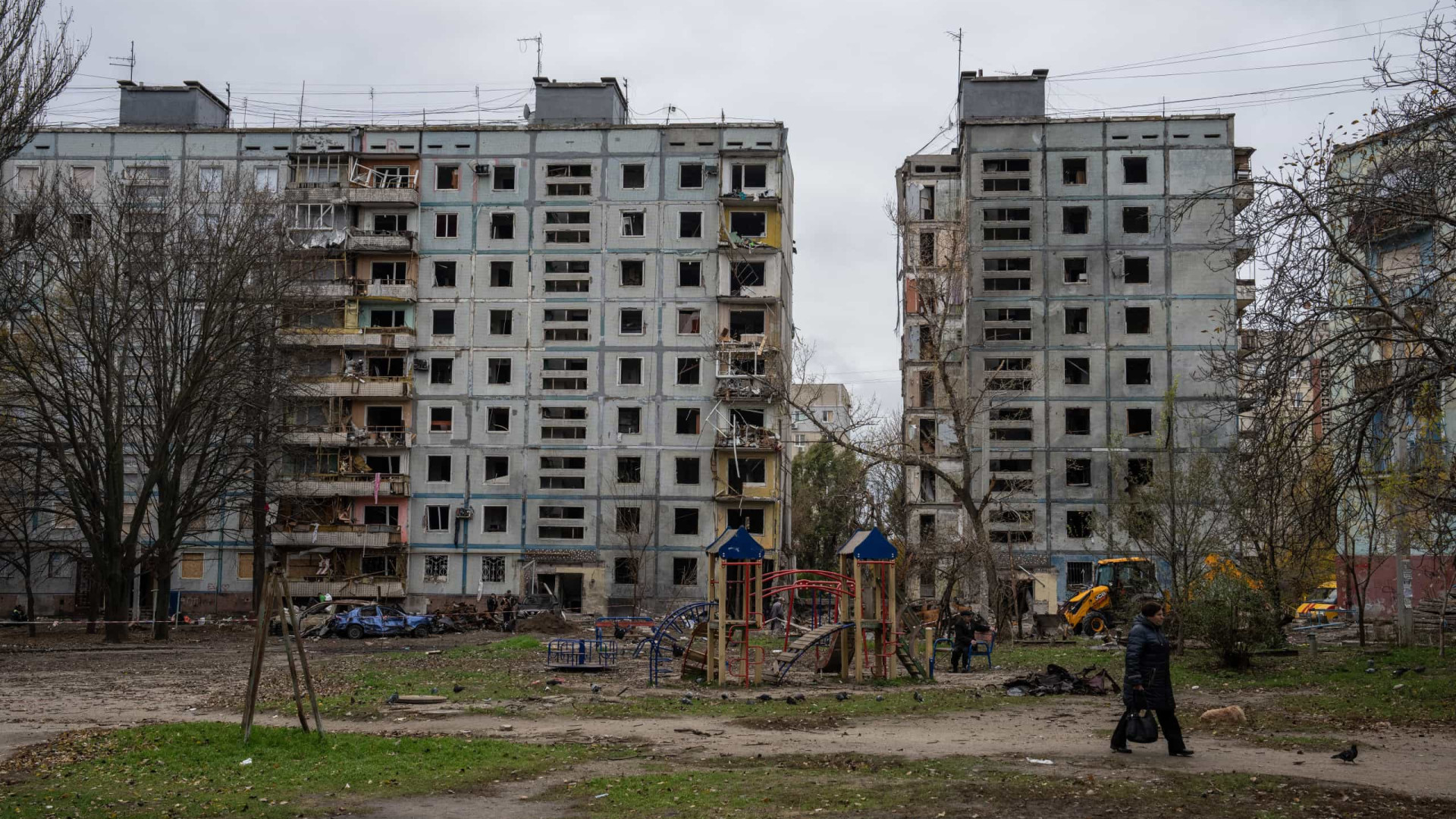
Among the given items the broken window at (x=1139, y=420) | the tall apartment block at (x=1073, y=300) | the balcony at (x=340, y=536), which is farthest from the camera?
the broken window at (x=1139, y=420)

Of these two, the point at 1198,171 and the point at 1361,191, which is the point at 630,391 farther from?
the point at 1361,191

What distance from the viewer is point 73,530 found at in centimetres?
6125

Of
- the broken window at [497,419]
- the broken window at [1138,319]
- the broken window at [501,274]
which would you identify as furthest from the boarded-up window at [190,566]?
the broken window at [1138,319]

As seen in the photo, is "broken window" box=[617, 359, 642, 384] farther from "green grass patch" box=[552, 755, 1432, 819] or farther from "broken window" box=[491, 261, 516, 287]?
"green grass patch" box=[552, 755, 1432, 819]

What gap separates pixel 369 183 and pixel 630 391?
1703 cm

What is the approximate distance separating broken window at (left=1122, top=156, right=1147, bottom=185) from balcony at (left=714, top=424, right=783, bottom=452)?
21.5 m

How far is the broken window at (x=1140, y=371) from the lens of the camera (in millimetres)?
62125

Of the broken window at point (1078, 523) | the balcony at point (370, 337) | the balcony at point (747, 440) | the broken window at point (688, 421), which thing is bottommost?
the broken window at point (1078, 523)

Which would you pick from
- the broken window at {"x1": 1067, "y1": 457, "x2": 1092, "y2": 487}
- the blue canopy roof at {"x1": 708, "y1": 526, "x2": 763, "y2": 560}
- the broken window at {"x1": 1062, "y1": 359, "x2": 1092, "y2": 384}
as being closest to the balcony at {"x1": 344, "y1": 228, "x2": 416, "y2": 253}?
the broken window at {"x1": 1062, "y1": 359, "x2": 1092, "y2": 384}

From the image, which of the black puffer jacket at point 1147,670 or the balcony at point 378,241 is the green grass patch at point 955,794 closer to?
the black puffer jacket at point 1147,670

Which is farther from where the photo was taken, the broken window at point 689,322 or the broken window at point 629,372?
the broken window at point 689,322

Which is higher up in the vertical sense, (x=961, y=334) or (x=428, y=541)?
(x=961, y=334)

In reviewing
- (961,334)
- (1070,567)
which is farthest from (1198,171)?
(1070,567)

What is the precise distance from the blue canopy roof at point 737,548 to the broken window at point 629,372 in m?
35.5
